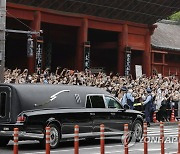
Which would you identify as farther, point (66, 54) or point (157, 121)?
point (66, 54)

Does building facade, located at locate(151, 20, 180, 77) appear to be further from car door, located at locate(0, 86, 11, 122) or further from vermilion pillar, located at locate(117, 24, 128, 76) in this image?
car door, located at locate(0, 86, 11, 122)

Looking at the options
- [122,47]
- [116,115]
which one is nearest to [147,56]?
[122,47]

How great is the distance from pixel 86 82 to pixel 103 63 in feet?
52.5

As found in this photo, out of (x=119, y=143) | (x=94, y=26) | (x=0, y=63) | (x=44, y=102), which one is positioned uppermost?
(x=94, y=26)

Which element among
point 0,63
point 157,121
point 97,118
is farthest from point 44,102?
point 157,121

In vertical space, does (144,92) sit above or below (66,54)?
below

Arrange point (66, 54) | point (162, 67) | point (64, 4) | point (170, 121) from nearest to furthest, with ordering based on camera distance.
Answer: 1. point (170, 121)
2. point (64, 4)
3. point (66, 54)
4. point (162, 67)

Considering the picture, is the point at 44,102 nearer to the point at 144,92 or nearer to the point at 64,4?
the point at 144,92

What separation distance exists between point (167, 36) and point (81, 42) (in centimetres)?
1615

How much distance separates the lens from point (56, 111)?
1645 centimetres

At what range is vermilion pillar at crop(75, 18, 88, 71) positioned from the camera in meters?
37.6

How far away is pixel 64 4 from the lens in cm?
3606

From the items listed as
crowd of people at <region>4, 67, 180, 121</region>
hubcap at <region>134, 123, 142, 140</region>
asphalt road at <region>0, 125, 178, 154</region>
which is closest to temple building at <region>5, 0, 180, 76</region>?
crowd of people at <region>4, 67, 180, 121</region>

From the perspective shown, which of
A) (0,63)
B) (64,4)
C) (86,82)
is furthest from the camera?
(64,4)
